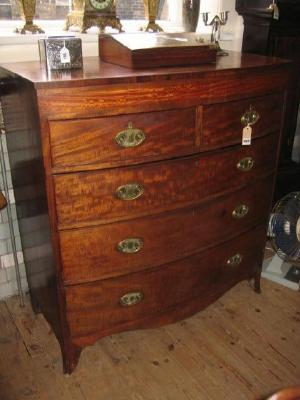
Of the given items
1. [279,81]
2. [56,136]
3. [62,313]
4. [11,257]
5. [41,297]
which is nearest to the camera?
[56,136]

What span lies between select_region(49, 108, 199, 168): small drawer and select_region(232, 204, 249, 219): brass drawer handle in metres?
0.42

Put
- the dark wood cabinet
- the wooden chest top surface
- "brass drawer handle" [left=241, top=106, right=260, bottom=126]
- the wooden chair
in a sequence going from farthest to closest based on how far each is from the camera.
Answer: the dark wood cabinet, "brass drawer handle" [left=241, top=106, right=260, bottom=126], the wooden chest top surface, the wooden chair

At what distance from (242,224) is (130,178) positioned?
2.15 ft

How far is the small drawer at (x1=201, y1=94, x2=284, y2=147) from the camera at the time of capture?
4.74 ft

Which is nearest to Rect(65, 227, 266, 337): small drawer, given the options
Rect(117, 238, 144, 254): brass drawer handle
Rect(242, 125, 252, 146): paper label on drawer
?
Rect(117, 238, 144, 254): brass drawer handle

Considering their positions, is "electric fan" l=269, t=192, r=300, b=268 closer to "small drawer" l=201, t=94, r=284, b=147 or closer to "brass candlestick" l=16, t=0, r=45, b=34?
"small drawer" l=201, t=94, r=284, b=147

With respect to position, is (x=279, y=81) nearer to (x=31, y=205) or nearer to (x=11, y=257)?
(x=31, y=205)

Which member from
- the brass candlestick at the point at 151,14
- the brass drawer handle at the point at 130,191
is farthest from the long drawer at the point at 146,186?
the brass candlestick at the point at 151,14

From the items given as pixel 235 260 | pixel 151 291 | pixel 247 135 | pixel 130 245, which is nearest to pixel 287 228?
pixel 235 260

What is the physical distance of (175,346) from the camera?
1787mm

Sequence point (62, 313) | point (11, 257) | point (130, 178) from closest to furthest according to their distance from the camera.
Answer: point (130, 178) < point (62, 313) < point (11, 257)

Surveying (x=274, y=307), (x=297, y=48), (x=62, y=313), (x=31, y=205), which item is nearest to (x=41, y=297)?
(x=62, y=313)

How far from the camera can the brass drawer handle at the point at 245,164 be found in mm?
1621

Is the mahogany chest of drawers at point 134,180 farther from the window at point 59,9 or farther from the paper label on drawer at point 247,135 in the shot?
the window at point 59,9
